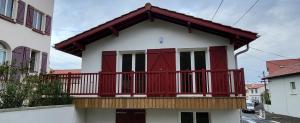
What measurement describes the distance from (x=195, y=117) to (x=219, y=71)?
7.68 feet

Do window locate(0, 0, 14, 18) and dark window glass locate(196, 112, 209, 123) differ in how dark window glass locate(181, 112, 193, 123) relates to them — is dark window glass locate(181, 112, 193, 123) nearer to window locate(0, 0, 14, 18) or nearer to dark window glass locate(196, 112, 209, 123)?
dark window glass locate(196, 112, 209, 123)

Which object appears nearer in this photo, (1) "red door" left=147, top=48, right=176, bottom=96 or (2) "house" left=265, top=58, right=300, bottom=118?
(1) "red door" left=147, top=48, right=176, bottom=96

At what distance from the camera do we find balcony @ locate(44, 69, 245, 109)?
8930mm

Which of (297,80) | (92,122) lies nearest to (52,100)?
(92,122)

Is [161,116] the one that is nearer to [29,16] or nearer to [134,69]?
[134,69]

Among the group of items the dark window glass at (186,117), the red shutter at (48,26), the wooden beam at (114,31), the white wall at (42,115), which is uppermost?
the red shutter at (48,26)

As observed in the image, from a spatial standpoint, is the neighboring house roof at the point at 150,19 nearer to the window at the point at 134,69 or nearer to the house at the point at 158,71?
the house at the point at 158,71

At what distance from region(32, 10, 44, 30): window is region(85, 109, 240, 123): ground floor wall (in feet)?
26.6

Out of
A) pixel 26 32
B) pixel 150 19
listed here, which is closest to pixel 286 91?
pixel 150 19

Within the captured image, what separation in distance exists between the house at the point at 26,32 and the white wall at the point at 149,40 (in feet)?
10.2

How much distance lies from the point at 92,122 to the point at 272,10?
1375cm

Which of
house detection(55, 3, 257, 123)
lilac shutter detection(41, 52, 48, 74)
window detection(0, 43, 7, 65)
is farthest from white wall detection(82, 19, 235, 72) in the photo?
lilac shutter detection(41, 52, 48, 74)

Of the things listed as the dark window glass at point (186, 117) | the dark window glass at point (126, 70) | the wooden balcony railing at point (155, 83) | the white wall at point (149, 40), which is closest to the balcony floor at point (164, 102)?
the wooden balcony railing at point (155, 83)

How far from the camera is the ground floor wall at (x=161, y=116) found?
32.5ft
